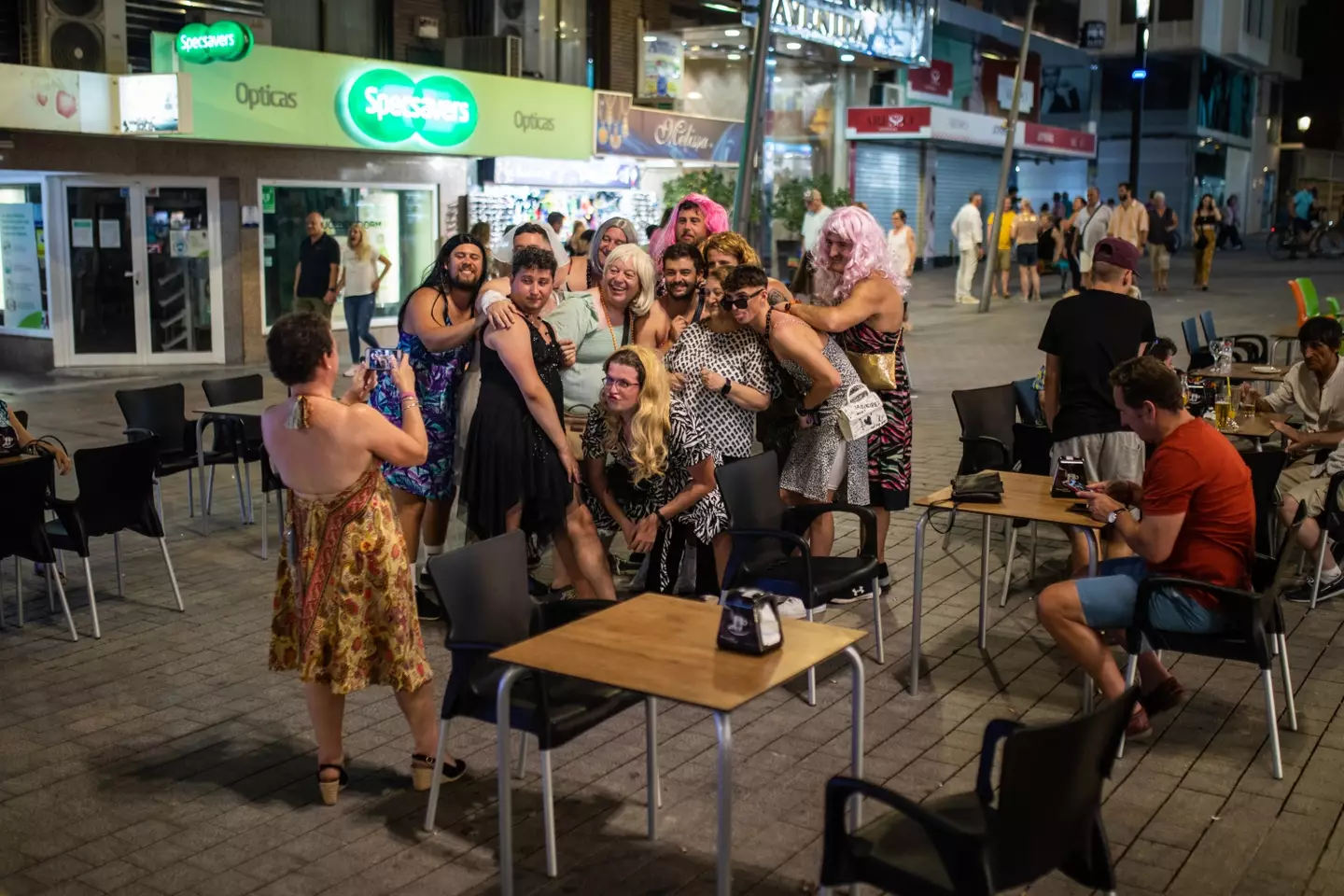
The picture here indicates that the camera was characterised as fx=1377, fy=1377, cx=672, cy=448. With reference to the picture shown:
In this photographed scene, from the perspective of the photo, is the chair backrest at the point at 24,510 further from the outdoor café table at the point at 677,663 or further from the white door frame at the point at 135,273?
the white door frame at the point at 135,273

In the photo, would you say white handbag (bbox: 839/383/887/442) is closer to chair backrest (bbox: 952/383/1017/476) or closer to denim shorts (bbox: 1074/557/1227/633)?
chair backrest (bbox: 952/383/1017/476)

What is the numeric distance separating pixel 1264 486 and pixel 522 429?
320 centimetres

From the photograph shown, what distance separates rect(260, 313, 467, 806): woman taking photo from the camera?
442 cm

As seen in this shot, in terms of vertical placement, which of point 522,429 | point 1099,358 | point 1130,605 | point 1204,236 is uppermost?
point 1204,236

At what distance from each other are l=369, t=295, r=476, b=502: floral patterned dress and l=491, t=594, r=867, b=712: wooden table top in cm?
246

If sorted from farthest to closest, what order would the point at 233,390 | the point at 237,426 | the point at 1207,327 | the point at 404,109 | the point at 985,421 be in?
1. the point at 404,109
2. the point at 1207,327
3. the point at 233,390
4. the point at 237,426
5. the point at 985,421

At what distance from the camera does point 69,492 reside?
9461 mm

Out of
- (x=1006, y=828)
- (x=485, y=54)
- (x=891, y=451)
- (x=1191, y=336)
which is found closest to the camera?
(x=1006, y=828)

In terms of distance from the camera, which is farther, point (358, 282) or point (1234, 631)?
point (358, 282)

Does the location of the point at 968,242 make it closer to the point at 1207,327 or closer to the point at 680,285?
the point at 1207,327

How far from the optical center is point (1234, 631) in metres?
4.87

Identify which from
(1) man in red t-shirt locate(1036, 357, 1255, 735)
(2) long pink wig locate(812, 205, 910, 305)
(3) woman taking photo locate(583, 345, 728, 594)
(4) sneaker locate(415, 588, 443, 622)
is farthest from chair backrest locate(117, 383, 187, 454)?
(1) man in red t-shirt locate(1036, 357, 1255, 735)

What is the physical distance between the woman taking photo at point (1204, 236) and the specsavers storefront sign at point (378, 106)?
11994 mm

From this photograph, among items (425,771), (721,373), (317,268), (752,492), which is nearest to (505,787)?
(425,771)
